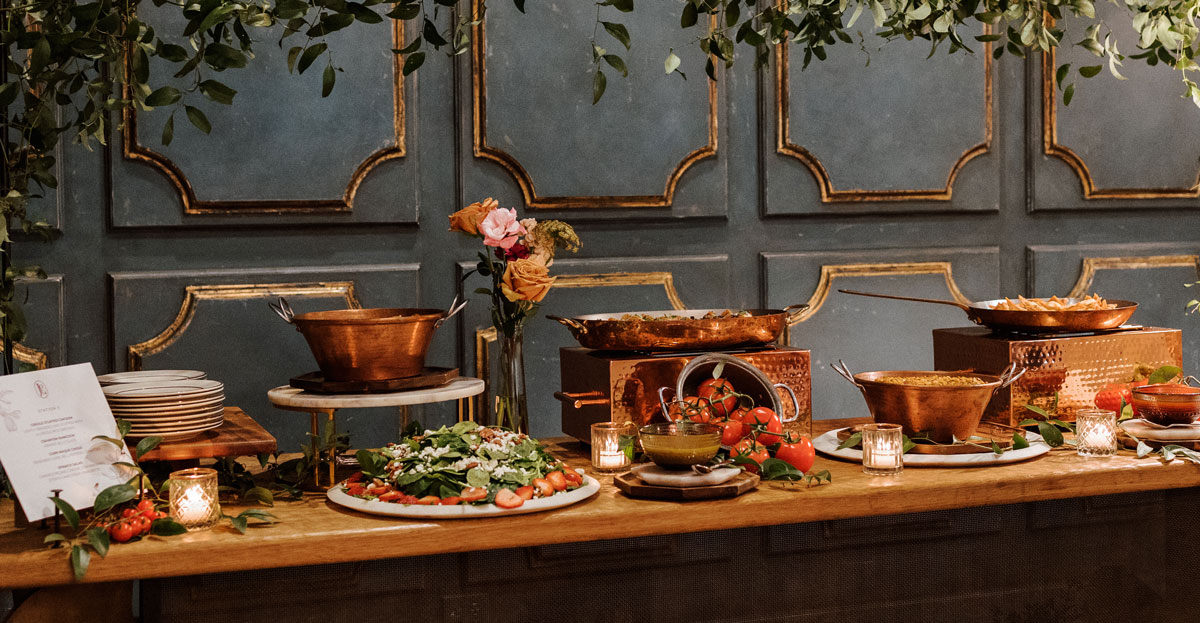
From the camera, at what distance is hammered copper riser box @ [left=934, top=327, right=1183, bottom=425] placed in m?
2.23

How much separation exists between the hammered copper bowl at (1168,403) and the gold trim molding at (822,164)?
4.33ft

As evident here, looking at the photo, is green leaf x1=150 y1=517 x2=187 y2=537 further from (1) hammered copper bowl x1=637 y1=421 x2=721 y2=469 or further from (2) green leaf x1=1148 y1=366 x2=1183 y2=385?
(2) green leaf x1=1148 y1=366 x2=1183 y2=385

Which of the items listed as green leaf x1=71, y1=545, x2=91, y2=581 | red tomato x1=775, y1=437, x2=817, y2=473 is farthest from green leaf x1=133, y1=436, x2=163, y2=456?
red tomato x1=775, y1=437, x2=817, y2=473

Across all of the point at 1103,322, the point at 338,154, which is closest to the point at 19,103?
the point at 338,154

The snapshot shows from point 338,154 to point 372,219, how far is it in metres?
0.19

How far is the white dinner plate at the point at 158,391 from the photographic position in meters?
1.83

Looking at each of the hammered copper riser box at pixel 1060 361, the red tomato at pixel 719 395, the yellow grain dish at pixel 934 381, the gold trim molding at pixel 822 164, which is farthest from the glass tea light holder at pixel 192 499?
the gold trim molding at pixel 822 164

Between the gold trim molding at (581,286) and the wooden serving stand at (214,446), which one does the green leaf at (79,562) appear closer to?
the wooden serving stand at (214,446)

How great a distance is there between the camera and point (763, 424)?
6.53 feet

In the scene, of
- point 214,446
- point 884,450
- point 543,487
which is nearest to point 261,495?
point 214,446

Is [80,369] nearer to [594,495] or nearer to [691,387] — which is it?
[594,495]

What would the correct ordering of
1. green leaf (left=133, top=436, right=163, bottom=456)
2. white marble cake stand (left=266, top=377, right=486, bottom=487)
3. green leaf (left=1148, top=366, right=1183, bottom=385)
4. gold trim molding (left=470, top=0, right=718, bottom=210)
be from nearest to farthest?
green leaf (left=133, top=436, right=163, bottom=456) → white marble cake stand (left=266, top=377, right=486, bottom=487) → green leaf (left=1148, top=366, right=1183, bottom=385) → gold trim molding (left=470, top=0, right=718, bottom=210)

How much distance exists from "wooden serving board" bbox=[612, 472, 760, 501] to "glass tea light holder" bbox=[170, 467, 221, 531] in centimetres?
64

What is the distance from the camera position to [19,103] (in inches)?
106
